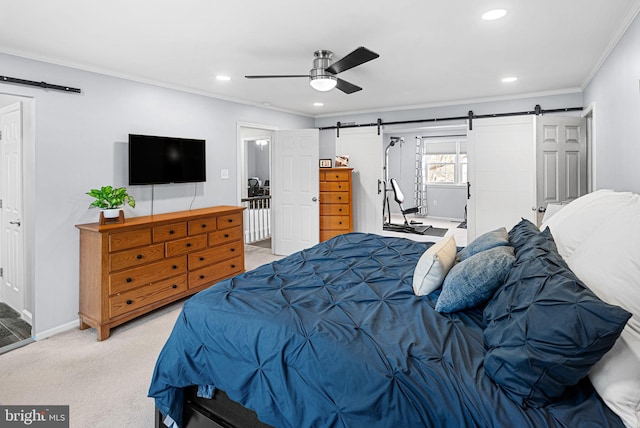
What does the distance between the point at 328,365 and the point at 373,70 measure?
319cm

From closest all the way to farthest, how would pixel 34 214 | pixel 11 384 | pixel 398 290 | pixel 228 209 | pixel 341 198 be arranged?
1. pixel 398 290
2. pixel 11 384
3. pixel 34 214
4. pixel 228 209
5. pixel 341 198

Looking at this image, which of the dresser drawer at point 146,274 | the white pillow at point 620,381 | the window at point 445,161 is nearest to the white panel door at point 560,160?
the white pillow at point 620,381

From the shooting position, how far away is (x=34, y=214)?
308 cm

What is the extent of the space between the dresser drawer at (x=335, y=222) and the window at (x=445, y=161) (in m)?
4.57

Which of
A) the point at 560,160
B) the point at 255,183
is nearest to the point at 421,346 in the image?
the point at 560,160

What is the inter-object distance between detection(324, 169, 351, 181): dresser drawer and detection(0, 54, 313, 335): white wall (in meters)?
2.56

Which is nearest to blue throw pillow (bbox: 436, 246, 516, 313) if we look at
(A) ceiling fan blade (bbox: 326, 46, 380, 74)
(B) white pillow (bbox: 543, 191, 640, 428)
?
(B) white pillow (bbox: 543, 191, 640, 428)

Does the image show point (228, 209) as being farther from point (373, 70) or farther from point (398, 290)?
point (398, 290)

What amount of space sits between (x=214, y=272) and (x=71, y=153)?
1850 mm

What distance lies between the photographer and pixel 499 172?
4914 millimetres

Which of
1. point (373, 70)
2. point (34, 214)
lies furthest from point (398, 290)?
point (34, 214)

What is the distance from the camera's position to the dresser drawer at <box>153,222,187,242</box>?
3.44 metres

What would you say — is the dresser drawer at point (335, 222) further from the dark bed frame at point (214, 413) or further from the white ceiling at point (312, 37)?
the dark bed frame at point (214, 413)

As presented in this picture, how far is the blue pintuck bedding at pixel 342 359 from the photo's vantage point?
3.63 feet
